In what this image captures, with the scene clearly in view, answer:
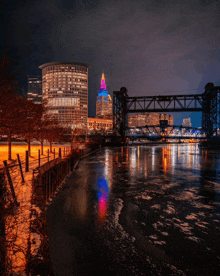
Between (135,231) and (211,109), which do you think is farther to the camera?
(211,109)

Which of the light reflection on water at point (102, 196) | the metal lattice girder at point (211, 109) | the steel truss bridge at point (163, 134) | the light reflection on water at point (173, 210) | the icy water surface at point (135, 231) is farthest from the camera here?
the steel truss bridge at point (163, 134)

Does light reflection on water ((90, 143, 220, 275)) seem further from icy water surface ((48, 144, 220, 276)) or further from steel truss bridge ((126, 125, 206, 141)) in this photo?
steel truss bridge ((126, 125, 206, 141))

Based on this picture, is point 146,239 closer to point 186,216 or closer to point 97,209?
point 186,216

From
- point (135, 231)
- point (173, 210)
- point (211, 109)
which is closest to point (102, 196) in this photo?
point (173, 210)

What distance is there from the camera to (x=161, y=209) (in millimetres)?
8250

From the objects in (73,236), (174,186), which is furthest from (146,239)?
(174,186)

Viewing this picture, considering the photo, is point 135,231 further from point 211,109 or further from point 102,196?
point 211,109

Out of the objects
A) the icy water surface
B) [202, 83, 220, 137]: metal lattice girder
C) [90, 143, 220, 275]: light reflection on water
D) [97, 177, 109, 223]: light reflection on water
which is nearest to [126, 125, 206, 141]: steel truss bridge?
[202, 83, 220, 137]: metal lattice girder

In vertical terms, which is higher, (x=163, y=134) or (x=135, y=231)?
(x=163, y=134)

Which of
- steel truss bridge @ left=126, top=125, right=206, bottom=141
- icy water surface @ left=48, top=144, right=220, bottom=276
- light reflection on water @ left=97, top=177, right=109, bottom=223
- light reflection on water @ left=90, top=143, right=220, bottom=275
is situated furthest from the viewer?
steel truss bridge @ left=126, top=125, right=206, bottom=141

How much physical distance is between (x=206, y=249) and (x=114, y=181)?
8.61 metres

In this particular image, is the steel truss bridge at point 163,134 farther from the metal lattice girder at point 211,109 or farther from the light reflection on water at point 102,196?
the light reflection on water at point 102,196

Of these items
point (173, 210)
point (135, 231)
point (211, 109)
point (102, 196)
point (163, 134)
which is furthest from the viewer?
point (163, 134)

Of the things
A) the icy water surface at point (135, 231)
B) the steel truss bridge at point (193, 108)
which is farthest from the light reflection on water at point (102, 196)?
the steel truss bridge at point (193, 108)
